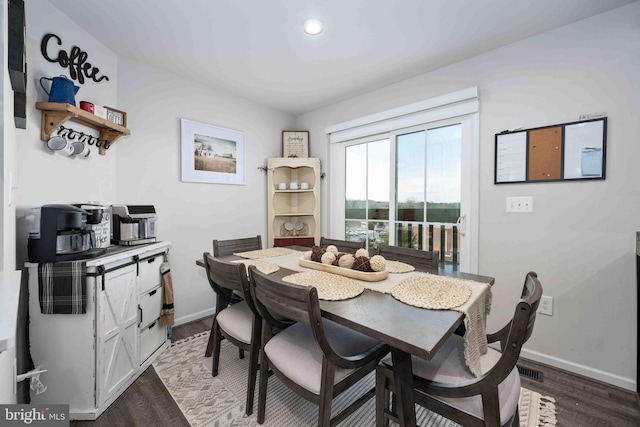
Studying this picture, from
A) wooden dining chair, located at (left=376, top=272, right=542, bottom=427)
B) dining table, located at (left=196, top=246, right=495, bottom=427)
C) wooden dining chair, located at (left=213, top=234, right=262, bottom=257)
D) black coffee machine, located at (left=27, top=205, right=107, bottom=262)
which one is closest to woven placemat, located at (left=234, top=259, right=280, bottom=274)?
wooden dining chair, located at (left=213, top=234, right=262, bottom=257)

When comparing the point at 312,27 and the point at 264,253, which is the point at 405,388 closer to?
the point at 264,253

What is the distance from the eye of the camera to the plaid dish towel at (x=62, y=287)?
56.2 inches

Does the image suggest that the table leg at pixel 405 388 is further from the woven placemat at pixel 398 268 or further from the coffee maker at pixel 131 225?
the coffee maker at pixel 131 225

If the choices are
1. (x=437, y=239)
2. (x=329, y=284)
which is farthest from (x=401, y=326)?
(x=437, y=239)

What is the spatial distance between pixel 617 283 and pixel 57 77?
389 centimetres

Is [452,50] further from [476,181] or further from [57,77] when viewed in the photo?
[57,77]

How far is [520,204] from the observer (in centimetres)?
208

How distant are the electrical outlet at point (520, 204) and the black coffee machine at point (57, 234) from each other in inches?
117

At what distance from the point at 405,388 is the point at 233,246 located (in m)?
1.76

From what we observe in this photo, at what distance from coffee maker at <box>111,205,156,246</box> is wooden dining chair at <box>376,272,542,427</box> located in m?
1.96

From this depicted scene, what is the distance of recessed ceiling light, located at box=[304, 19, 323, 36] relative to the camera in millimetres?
1825

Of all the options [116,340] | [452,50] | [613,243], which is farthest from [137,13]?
[613,243]

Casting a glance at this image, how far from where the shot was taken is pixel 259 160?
3.40 m

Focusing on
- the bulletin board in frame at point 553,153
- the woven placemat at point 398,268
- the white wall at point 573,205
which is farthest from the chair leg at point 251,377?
the bulletin board in frame at point 553,153
